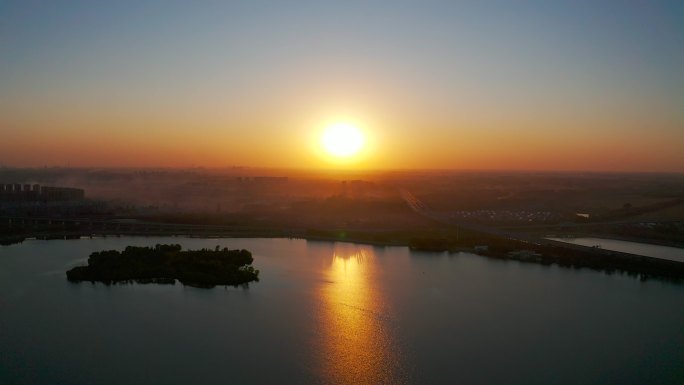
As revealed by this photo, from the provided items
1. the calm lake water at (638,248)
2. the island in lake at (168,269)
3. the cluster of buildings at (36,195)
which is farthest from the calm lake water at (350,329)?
the cluster of buildings at (36,195)

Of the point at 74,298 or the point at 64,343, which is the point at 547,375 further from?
the point at 74,298

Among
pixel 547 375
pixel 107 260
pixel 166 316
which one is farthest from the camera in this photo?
pixel 107 260

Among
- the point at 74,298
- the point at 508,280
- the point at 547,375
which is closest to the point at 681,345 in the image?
the point at 547,375

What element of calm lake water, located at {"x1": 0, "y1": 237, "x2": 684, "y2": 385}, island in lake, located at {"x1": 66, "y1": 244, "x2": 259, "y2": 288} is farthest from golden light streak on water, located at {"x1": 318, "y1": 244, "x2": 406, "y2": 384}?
island in lake, located at {"x1": 66, "y1": 244, "x2": 259, "y2": 288}

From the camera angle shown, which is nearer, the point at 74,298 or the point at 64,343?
the point at 64,343

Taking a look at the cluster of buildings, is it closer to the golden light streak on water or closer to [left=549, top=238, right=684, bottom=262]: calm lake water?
the golden light streak on water

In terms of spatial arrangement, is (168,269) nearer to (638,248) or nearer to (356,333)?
(356,333)

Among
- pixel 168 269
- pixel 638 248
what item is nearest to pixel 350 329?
pixel 168 269
